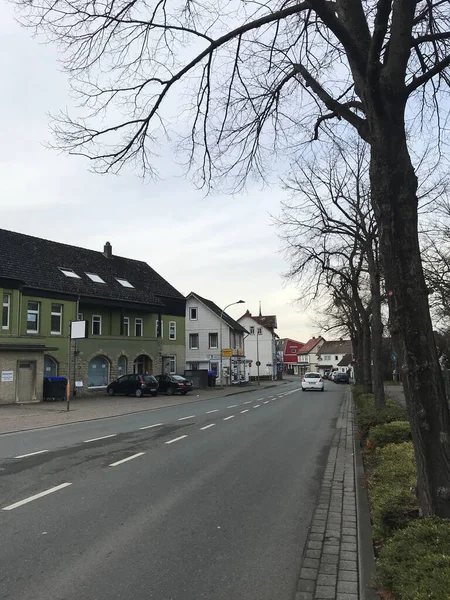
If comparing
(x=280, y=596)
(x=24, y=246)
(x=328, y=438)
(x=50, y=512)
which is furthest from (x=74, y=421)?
(x=24, y=246)

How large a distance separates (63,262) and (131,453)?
25571 mm

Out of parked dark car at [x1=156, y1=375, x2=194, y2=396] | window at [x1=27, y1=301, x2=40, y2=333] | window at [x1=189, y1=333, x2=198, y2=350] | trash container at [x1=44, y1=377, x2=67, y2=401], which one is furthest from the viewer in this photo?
window at [x1=189, y1=333, x2=198, y2=350]

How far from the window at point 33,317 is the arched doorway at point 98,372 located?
4759mm

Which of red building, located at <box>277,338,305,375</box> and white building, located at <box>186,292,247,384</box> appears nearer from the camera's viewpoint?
white building, located at <box>186,292,247,384</box>

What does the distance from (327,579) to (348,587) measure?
232mm

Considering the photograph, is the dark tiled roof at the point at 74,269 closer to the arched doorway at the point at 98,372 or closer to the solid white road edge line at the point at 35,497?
the arched doorway at the point at 98,372

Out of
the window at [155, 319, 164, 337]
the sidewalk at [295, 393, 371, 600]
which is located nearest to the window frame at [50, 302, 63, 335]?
the window at [155, 319, 164, 337]

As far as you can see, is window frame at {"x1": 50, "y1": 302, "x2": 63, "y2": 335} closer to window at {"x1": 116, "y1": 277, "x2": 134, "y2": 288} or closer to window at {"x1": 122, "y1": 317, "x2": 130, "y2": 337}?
window at {"x1": 122, "y1": 317, "x2": 130, "y2": 337}

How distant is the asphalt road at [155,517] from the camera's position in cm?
415

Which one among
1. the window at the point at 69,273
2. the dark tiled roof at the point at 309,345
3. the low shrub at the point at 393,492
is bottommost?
the low shrub at the point at 393,492

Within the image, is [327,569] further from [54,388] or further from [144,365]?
[144,365]

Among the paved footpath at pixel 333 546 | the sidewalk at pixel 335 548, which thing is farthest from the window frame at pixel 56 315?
the sidewalk at pixel 335 548

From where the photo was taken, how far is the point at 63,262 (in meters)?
33.7

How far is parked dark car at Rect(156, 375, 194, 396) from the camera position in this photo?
34106 mm
